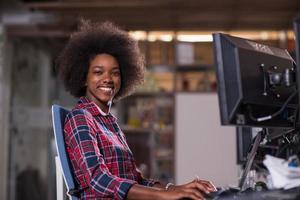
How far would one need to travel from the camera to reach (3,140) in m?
5.14

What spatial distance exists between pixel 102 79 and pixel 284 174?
951 mm

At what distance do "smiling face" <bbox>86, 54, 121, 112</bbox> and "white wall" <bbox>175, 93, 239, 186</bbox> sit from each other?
8.51 feet

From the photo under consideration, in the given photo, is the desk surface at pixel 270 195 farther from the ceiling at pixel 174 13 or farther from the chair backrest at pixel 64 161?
the ceiling at pixel 174 13

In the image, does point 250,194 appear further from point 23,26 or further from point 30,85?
point 30,85

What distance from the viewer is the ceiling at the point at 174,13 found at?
14.8 ft

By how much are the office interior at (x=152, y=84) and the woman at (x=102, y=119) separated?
2328 mm

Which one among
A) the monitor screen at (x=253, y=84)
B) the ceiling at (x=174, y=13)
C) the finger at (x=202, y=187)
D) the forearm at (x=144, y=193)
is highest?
the ceiling at (x=174, y=13)

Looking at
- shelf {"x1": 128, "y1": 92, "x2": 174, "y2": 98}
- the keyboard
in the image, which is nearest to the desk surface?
the keyboard

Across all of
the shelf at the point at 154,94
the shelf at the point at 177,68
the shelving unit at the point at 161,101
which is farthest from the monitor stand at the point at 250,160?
the shelf at the point at 177,68

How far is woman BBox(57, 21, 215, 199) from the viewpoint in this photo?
1.53 m

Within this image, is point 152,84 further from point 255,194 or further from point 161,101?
point 255,194

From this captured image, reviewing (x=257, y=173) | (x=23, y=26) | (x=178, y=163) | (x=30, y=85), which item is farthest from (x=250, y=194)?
(x=30, y=85)

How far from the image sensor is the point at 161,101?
494 cm

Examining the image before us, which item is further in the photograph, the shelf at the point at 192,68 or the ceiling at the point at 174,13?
the shelf at the point at 192,68
